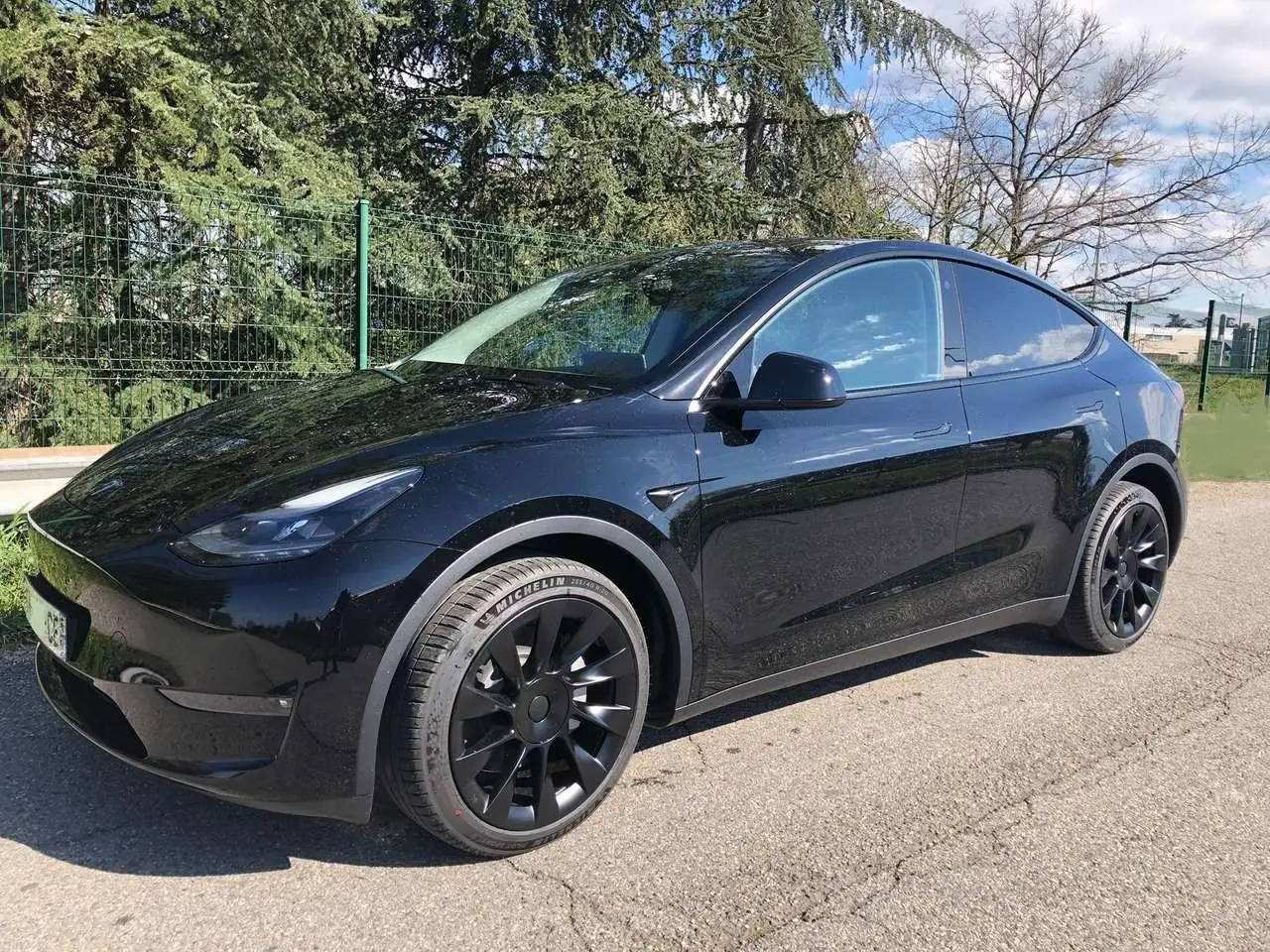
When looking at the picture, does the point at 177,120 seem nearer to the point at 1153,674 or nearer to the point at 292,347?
the point at 292,347

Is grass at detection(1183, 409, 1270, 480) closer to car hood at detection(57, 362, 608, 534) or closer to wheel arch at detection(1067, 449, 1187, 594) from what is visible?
wheel arch at detection(1067, 449, 1187, 594)

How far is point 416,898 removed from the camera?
2266 mm

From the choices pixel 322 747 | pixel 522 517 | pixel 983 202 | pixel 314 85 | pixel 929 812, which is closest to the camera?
pixel 322 747

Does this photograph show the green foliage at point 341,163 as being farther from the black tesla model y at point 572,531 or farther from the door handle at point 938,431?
the door handle at point 938,431

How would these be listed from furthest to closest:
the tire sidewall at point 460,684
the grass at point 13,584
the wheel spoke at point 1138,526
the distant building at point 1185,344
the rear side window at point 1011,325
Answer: the distant building at point 1185,344 → the wheel spoke at point 1138,526 → the grass at point 13,584 → the rear side window at point 1011,325 → the tire sidewall at point 460,684

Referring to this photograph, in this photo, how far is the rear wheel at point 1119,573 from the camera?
399 centimetres

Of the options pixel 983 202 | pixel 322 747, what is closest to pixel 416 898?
pixel 322 747

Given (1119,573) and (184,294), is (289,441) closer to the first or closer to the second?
(1119,573)

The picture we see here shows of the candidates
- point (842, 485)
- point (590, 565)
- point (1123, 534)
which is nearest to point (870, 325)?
point (842, 485)

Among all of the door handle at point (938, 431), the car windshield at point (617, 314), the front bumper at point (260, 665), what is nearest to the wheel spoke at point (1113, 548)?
the door handle at point (938, 431)

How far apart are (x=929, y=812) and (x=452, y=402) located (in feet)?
5.83

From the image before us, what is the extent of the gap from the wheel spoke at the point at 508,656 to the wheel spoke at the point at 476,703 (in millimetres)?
53

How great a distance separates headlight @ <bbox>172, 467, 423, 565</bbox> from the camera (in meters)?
2.17

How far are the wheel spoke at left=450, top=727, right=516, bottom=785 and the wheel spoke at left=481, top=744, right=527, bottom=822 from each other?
0.17 feet
